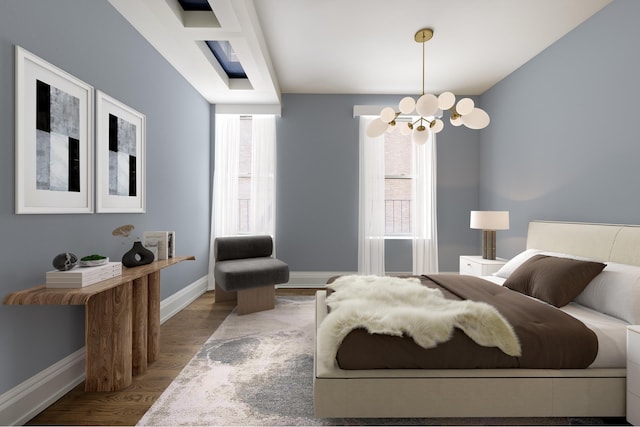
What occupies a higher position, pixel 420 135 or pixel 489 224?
pixel 420 135

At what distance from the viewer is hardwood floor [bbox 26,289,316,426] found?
5.68 ft

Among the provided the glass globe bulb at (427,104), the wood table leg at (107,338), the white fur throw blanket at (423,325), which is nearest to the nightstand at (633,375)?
the white fur throw blanket at (423,325)

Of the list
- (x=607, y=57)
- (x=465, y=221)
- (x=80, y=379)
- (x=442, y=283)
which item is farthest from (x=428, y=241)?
(x=80, y=379)

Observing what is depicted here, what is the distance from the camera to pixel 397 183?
484cm

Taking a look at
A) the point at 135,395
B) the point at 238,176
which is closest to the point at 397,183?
the point at 238,176

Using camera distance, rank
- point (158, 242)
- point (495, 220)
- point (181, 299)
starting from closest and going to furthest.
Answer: point (158, 242)
point (495, 220)
point (181, 299)

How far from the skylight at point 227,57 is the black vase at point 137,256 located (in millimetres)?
2175

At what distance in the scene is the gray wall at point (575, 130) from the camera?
Answer: 8.11 feet

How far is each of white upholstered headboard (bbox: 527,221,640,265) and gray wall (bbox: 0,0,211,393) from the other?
376cm

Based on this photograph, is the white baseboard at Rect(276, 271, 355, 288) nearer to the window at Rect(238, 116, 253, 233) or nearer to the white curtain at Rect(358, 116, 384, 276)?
the white curtain at Rect(358, 116, 384, 276)

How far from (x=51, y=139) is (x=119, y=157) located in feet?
2.17

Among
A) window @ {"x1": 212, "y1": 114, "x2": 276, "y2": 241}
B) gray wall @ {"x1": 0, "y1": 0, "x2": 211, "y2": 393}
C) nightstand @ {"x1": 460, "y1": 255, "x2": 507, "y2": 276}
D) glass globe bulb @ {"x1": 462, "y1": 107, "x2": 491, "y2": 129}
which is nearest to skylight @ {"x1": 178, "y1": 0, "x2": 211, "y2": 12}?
gray wall @ {"x1": 0, "y1": 0, "x2": 211, "y2": 393}

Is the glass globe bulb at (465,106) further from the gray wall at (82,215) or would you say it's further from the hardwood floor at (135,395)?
the hardwood floor at (135,395)

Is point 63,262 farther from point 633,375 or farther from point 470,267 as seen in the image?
point 470,267
